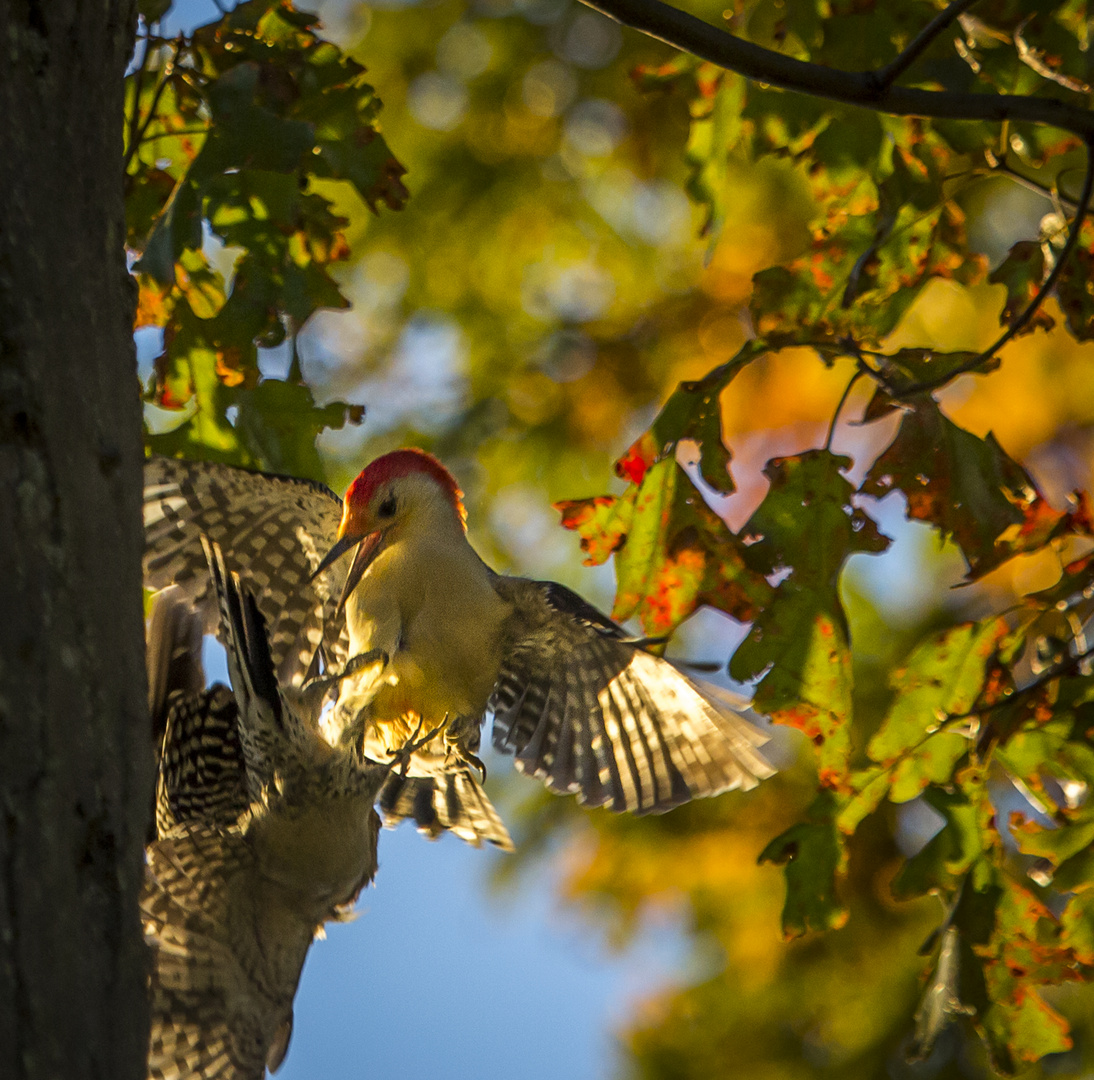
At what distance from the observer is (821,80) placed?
6.60 ft

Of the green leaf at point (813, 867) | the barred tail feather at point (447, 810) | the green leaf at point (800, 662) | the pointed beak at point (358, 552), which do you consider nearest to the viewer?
the green leaf at point (800, 662)

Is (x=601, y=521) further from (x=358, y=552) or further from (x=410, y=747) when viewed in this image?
(x=358, y=552)

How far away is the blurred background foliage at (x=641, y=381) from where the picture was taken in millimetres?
5816

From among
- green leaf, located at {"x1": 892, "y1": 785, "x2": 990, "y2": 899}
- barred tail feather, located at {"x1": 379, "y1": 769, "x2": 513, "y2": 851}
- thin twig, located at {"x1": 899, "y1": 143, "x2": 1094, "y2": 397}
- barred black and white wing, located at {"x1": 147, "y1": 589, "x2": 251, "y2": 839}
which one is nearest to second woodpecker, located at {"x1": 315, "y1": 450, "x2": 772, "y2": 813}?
barred tail feather, located at {"x1": 379, "y1": 769, "x2": 513, "y2": 851}

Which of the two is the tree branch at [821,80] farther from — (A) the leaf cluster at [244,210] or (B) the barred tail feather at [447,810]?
(B) the barred tail feather at [447,810]

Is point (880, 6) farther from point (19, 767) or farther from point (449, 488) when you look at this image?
point (19, 767)

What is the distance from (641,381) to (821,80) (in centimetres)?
417

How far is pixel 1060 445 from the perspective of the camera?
239 inches

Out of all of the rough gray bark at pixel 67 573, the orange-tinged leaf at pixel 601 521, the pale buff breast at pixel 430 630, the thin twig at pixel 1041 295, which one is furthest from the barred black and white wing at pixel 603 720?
the rough gray bark at pixel 67 573

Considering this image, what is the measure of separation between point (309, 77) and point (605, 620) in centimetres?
134

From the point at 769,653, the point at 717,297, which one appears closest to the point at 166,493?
the point at 769,653

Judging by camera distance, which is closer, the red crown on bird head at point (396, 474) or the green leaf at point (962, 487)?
the green leaf at point (962, 487)

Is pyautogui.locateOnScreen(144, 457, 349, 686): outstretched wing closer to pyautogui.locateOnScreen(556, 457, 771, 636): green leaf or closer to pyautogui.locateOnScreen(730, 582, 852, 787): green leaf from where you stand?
pyautogui.locateOnScreen(556, 457, 771, 636): green leaf

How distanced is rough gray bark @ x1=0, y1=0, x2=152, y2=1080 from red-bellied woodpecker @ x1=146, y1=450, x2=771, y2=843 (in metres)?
1.57
